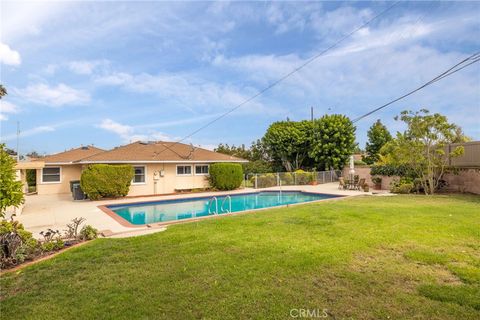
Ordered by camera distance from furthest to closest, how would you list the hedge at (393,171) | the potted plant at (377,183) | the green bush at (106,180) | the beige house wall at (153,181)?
the potted plant at (377,183)
the beige house wall at (153,181)
the hedge at (393,171)
the green bush at (106,180)

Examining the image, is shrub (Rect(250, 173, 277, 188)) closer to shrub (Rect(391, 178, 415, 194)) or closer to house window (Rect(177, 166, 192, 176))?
house window (Rect(177, 166, 192, 176))

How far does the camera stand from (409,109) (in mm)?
15047

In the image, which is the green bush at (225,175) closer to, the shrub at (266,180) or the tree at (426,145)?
the shrub at (266,180)

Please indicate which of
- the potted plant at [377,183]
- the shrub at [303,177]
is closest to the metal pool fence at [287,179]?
the shrub at [303,177]

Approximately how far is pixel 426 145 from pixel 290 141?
15.1 metres

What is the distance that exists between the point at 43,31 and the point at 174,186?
39.1ft

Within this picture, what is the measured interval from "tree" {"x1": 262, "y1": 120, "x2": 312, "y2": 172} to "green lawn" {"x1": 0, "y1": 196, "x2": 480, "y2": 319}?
2227cm

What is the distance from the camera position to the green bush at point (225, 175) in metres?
20.6

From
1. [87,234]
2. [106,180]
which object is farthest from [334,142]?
[87,234]

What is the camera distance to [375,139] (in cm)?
3325

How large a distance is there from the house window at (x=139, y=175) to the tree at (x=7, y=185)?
11584 millimetres

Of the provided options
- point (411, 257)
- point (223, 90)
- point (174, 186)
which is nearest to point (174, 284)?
point (411, 257)

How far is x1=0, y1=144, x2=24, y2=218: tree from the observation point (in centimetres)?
664

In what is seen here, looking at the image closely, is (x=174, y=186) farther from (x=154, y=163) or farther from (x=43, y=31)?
(x=43, y=31)
